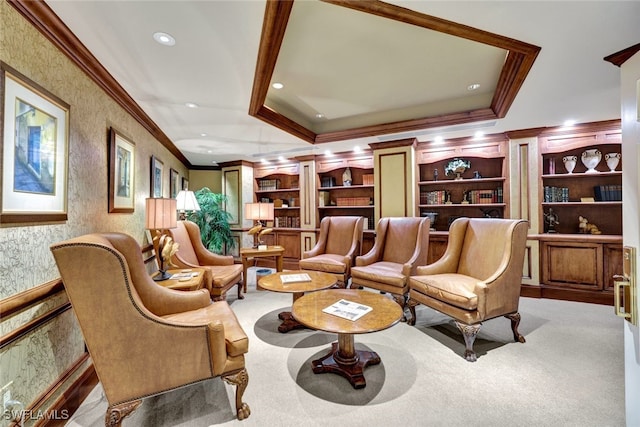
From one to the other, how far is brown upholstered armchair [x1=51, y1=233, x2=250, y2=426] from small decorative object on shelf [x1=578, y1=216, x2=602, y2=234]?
4.50 meters

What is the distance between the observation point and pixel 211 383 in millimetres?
1894

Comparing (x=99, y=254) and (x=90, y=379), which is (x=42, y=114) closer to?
(x=99, y=254)

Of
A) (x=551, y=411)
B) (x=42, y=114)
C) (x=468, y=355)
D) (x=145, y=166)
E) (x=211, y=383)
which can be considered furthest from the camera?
(x=145, y=166)

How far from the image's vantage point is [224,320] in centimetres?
183

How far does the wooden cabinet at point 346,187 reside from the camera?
194 inches

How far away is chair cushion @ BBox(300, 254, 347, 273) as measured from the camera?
11.5 feet

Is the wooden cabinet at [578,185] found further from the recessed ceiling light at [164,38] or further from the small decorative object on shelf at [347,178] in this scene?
the recessed ceiling light at [164,38]

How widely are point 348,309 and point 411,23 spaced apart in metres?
1.94

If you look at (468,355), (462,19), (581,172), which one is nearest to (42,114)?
(462,19)

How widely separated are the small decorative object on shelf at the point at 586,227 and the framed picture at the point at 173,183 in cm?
605

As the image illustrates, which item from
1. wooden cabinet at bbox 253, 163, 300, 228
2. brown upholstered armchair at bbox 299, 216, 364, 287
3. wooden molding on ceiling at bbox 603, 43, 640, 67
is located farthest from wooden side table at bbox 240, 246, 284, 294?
wooden molding on ceiling at bbox 603, 43, 640, 67

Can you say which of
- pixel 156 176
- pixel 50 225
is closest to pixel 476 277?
pixel 50 225

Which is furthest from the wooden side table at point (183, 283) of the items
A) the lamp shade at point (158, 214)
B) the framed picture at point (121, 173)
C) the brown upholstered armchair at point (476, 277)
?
the brown upholstered armchair at point (476, 277)

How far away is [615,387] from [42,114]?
382cm
